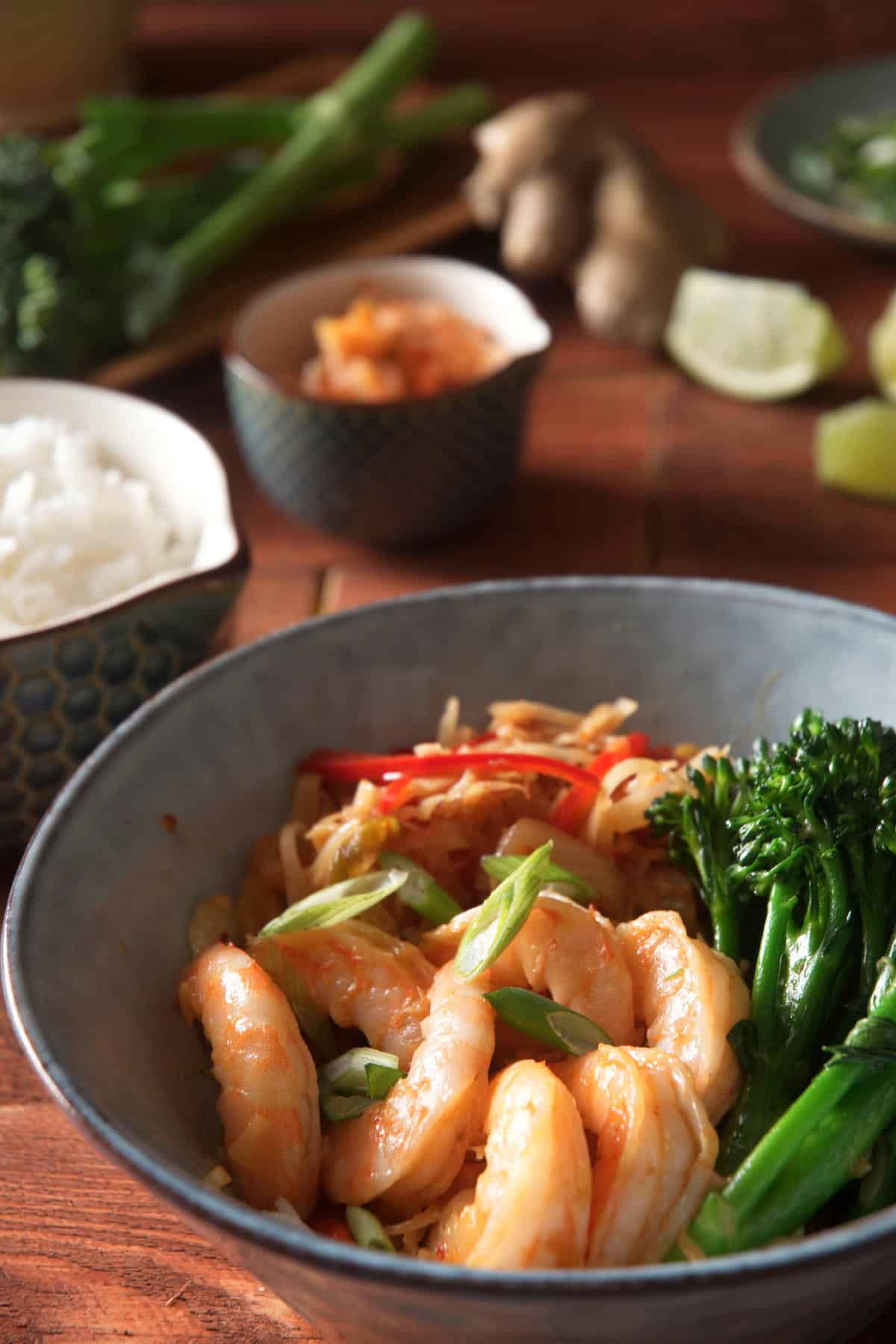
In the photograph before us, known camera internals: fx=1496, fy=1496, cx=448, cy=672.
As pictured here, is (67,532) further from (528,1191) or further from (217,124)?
(217,124)

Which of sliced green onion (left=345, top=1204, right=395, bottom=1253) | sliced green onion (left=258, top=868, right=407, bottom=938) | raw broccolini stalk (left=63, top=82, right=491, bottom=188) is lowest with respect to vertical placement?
sliced green onion (left=345, top=1204, right=395, bottom=1253)

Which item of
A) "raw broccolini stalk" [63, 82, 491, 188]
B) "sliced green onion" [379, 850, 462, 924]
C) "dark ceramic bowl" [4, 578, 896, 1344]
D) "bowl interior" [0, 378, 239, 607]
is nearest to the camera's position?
"dark ceramic bowl" [4, 578, 896, 1344]

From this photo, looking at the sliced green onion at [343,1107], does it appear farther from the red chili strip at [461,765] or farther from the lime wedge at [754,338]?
the lime wedge at [754,338]

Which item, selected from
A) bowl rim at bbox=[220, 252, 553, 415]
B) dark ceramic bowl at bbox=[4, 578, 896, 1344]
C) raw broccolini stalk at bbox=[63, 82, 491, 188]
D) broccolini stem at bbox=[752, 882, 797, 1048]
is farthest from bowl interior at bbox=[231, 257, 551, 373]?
broccolini stem at bbox=[752, 882, 797, 1048]

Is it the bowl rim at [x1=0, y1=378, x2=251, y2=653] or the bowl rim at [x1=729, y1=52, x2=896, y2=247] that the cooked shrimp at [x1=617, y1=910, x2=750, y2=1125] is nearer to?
the bowl rim at [x1=0, y1=378, x2=251, y2=653]

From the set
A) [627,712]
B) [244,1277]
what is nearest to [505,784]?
[627,712]

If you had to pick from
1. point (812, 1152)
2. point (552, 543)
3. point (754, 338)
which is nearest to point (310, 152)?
point (754, 338)
